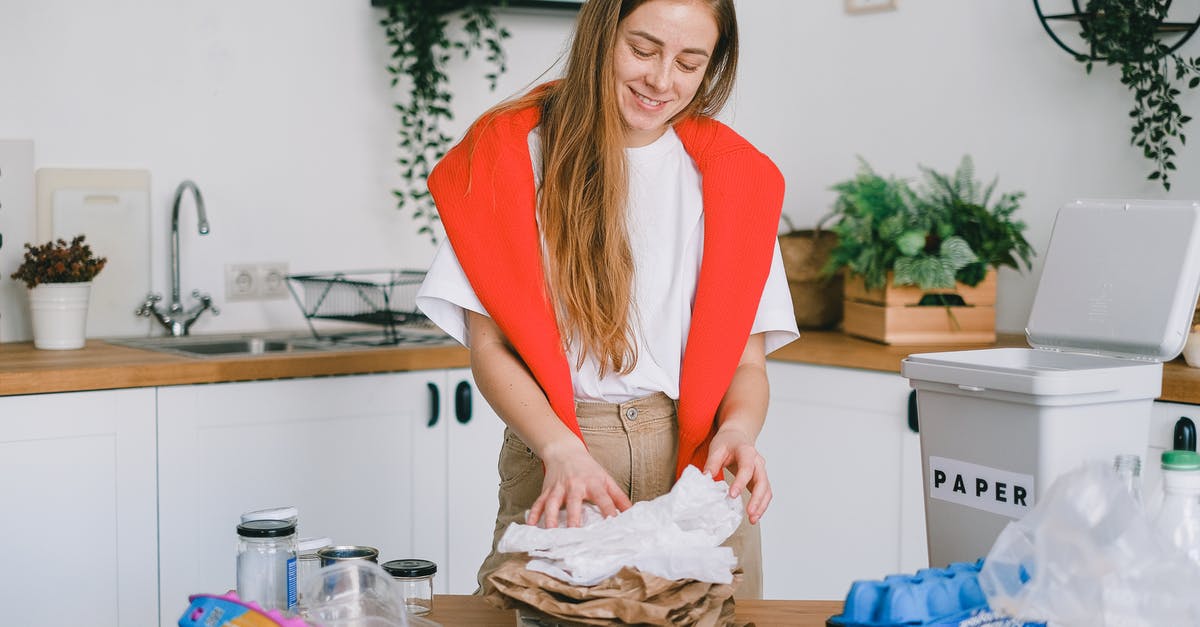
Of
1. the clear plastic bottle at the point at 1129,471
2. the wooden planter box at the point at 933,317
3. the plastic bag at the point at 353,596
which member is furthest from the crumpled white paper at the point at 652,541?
the wooden planter box at the point at 933,317

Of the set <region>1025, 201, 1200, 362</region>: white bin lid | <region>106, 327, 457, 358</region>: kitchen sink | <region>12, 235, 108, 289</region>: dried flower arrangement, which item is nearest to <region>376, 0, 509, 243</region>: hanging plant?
<region>106, 327, 457, 358</region>: kitchen sink

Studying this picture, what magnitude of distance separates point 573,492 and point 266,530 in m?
0.30

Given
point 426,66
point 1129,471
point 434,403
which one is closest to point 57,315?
point 434,403

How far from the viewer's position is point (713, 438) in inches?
55.4

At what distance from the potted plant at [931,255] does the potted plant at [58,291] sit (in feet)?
5.07

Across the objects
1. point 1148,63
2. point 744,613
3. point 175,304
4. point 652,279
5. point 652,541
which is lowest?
point 744,613

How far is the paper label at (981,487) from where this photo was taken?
51.8 inches

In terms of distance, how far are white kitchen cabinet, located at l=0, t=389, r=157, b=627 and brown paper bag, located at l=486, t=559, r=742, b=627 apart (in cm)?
128

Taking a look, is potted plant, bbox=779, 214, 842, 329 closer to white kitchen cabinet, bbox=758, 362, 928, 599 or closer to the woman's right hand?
white kitchen cabinet, bbox=758, 362, 928, 599

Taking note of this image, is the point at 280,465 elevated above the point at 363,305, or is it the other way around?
the point at 363,305

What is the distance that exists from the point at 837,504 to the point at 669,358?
108 centimetres

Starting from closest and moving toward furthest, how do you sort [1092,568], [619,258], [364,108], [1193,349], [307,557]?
[1092,568]
[307,557]
[619,258]
[1193,349]
[364,108]

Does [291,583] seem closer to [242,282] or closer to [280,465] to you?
[280,465]

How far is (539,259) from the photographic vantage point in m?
1.43
